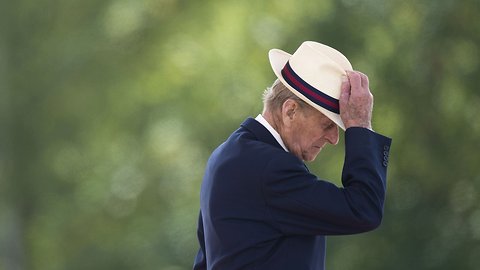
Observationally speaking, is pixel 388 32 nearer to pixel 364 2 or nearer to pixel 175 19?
pixel 364 2

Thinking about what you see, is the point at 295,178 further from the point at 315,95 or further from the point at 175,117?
the point at 175,117

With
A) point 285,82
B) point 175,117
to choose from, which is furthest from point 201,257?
point 175,117

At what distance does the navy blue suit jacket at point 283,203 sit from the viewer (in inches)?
95.3

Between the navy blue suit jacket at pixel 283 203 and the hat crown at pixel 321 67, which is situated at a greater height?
the hat crown at pixel 321 67

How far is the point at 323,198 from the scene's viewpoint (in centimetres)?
242

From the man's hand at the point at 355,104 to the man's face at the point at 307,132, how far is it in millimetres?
75

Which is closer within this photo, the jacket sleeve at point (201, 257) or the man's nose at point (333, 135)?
the man's nose at point (333, 135)

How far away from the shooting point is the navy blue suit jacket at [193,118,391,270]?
95.3 inches

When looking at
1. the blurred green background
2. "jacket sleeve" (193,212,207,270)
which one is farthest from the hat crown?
the blurred green background

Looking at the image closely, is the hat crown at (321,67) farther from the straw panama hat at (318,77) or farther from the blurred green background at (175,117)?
the blurred green background at (175,117)

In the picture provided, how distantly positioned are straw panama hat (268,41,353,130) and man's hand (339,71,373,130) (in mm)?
24

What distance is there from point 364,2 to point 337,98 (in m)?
5.26

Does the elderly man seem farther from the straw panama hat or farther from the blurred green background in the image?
the blurred green background

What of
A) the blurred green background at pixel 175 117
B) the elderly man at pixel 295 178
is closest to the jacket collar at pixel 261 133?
the elderly man at pixel 295 178
